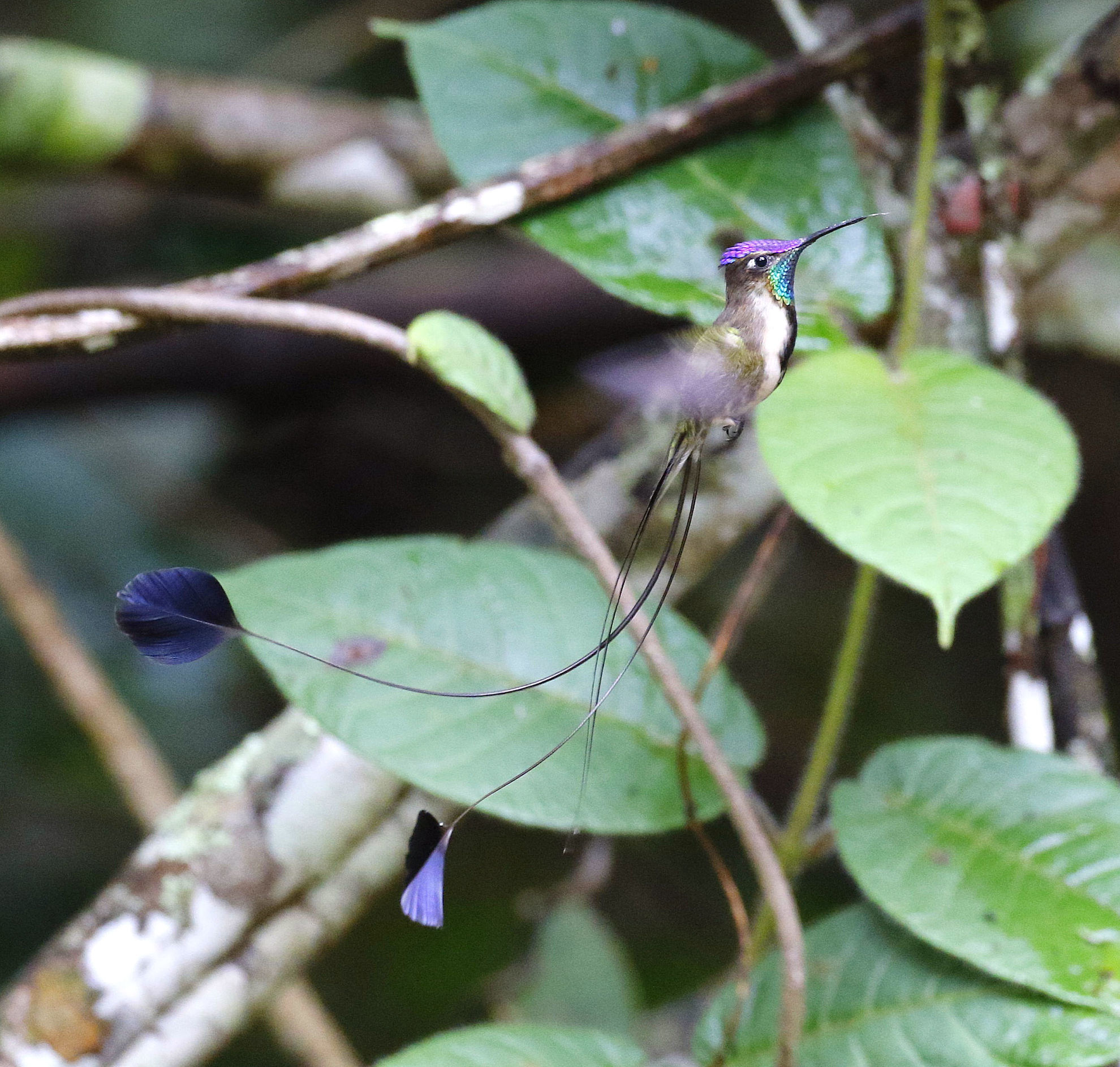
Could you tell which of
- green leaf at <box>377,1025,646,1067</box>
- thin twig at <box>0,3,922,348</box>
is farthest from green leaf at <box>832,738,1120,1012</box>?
thin twig at <box>0,3,922,348</box>

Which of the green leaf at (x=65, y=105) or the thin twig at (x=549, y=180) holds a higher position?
the green leaf at (x=65, y=105)

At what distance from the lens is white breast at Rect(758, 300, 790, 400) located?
26 cm

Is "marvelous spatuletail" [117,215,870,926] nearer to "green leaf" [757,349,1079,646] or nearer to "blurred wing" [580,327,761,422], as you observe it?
"blurred wing" [580,327,761,422]

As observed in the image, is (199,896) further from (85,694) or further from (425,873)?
(425,873)

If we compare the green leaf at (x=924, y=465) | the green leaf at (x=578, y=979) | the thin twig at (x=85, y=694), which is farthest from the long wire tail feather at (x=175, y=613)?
the green leaf at (x=578, y=979)

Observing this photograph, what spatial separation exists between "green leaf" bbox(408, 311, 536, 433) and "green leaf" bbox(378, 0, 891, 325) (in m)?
0.09

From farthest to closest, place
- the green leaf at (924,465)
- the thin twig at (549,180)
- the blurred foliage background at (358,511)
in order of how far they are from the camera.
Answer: the blurred foliage background at (358,511) < the thin twig at (549,180) < the green leaf at (924,465)

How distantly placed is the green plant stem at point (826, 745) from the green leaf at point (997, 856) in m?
0.02

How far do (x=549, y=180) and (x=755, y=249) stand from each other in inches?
15.7

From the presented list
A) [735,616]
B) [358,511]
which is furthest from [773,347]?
[358,511]

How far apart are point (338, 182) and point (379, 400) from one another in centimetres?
41

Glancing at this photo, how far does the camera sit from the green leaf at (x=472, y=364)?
529 millimetres

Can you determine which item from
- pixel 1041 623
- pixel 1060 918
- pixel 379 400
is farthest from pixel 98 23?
pixel 1060 918

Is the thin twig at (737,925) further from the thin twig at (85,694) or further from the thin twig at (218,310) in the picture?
the thin twig at (85,694)
